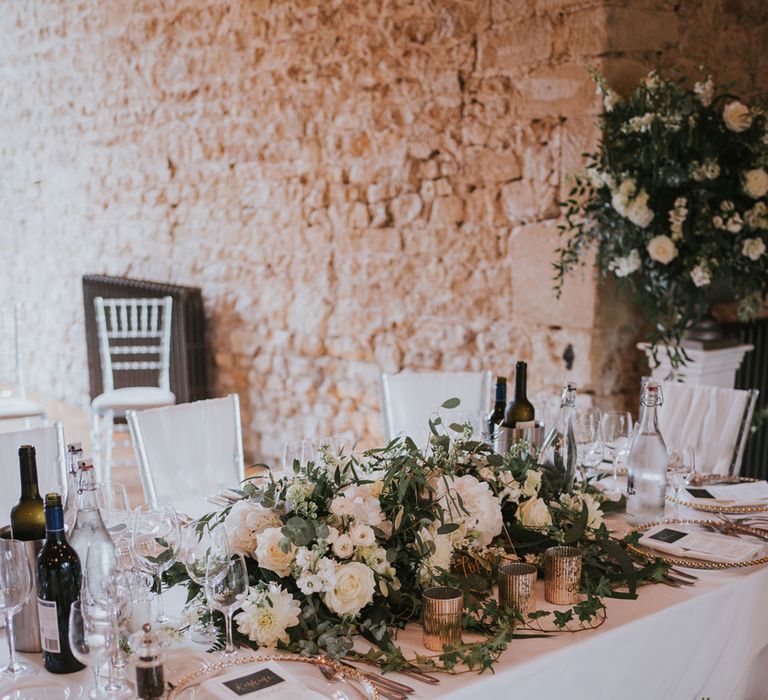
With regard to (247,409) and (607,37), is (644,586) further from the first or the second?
(247,409)

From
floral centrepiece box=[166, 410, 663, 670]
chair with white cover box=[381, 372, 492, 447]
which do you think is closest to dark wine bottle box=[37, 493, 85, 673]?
floral centrepiece box=[166, 410, 663, 670]

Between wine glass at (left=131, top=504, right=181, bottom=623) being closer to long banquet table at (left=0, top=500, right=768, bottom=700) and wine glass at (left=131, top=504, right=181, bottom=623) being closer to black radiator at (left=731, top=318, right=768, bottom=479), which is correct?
long banquet table at (left=0, top=500, right=768, bottom=700)

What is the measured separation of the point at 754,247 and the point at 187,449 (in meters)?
2.05

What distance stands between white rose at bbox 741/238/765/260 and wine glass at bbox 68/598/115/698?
2.60 m

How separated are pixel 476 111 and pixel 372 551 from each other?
2.87m

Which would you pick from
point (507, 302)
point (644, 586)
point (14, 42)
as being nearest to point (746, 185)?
point (507, 302)

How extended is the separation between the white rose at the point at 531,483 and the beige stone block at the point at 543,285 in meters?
1.98

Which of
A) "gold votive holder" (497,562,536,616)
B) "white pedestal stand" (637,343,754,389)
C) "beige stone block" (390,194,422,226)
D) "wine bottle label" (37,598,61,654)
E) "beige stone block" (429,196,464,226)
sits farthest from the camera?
"beige stone block" (390,194,422,226)

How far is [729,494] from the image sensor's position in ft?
7.41

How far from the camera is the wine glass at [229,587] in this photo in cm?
138

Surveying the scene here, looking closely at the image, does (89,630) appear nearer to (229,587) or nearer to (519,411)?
(229,587)

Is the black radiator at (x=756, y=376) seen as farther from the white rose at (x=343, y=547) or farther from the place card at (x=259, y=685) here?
the place card at (x=259, y=685)

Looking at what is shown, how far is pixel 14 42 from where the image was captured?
689cm

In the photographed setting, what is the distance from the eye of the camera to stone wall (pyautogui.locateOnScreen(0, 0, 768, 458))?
3703 mm
